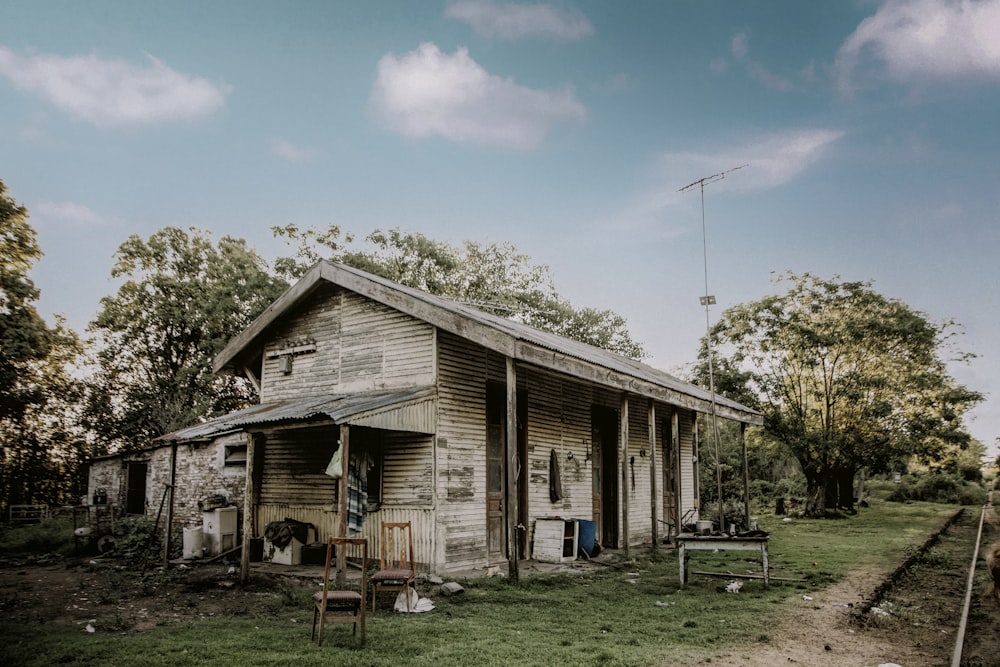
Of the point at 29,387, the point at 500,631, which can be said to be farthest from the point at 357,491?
the point at 29,387

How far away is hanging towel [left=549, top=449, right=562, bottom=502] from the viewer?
13266 millimetres

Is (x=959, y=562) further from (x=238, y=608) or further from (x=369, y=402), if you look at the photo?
(x=238, y=608)

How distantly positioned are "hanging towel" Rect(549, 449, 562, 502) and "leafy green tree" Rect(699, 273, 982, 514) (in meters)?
14.4

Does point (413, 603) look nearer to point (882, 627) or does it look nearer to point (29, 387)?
point (882, 627)

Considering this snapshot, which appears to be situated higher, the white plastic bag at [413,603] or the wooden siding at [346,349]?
the wooden siding at [346,349]

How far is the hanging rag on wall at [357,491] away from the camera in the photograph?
32.1 ft

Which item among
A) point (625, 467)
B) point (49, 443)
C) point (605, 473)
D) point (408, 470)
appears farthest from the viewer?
point (49, 443)

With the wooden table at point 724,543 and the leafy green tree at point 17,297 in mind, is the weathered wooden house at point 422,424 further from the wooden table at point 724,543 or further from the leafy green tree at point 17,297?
the leafy green tree at point 17,297

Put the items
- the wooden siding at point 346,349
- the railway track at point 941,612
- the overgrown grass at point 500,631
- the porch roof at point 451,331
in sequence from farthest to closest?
the wooden siding at point 346,349 → the porch roof at point 451,331 → the railway track at point 941,612 → the overgrown grass at point 500,631

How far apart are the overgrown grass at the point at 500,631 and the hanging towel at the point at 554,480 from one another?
2311 millimetres

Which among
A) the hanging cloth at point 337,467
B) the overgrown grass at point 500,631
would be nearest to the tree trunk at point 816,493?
the overgrown grass at point 500,631

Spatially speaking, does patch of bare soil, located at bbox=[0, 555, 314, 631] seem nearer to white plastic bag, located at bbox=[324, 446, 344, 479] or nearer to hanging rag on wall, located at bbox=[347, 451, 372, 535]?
hanging rag on wall, located at bbox=[347, 451, 372, 535]

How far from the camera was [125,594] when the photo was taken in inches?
376

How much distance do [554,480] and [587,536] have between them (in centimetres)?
126
